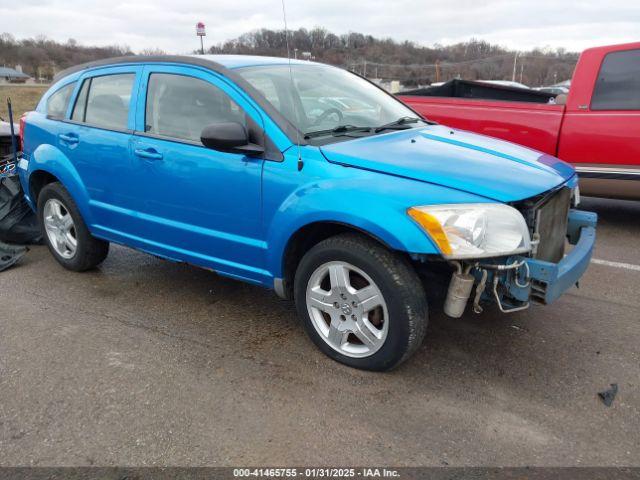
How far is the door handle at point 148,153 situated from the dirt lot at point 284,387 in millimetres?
1083

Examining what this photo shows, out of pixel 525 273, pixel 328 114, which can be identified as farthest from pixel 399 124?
pixel 525 273

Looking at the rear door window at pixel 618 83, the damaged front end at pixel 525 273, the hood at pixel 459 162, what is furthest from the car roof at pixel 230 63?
the rear door window at pixel 618 83

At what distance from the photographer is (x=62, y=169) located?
168 inches

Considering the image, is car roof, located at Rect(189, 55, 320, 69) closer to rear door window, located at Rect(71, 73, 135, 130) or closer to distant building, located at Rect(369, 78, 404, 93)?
rear door window, located at Rect(71, 73, 135, 130)

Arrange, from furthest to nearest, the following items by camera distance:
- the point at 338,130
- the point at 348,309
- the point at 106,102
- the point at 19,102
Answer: the point at 19,102 → the point at 106,102 → the point at 338,130 → the point at 348,309

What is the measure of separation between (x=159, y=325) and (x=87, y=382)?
0.72 m

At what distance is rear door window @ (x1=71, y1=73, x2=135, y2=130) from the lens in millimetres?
3863

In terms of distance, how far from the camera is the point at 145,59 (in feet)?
12.6

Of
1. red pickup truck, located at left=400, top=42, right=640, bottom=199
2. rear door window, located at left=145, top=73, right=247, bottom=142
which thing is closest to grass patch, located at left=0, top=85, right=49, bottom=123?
rear door window, located at left=145, top=73, right=247, bottom=142

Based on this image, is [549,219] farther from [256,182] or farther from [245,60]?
[245,60]

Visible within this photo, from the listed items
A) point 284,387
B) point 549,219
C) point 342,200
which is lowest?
point 284,387

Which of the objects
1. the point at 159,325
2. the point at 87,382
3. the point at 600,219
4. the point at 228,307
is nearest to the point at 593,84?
the point at 600,219

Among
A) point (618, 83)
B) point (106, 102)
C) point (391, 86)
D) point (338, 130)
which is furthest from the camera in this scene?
point (391, 86)

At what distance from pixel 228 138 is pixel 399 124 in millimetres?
1302
